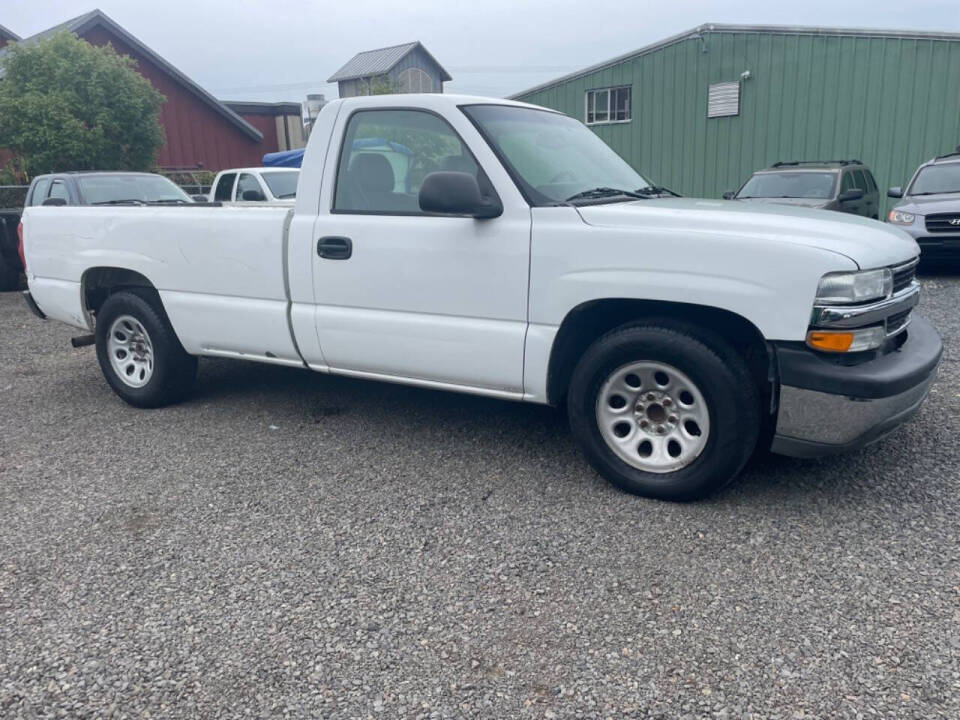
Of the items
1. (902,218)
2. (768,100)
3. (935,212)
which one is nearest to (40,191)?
(902,218)

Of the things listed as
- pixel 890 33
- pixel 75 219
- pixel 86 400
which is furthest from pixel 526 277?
pixel 890 33

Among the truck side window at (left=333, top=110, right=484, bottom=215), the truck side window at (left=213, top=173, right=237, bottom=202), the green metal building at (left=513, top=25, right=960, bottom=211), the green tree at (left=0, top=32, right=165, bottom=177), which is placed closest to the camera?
the truck side window at (left=333, top=110, right=484, bottom=215)

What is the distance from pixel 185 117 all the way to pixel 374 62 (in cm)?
1290

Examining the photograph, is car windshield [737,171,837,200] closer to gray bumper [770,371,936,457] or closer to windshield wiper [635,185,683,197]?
windshield wiper [635,185,683,197]

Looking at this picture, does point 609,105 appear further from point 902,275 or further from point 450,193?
point 450,193

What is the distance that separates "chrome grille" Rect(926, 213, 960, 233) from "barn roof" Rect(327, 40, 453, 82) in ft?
101

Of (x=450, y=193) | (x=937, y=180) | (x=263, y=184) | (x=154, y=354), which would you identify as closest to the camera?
(x=450, y=193)

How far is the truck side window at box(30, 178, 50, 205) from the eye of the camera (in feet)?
37.3

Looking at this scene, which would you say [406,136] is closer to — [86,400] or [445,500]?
[445,500]

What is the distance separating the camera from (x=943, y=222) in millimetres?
10516

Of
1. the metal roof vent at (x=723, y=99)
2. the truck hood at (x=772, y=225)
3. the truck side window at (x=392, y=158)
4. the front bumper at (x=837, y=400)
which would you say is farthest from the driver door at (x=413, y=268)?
the metal roof vent at (x=723, y=99)

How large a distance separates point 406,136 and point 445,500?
1.97m

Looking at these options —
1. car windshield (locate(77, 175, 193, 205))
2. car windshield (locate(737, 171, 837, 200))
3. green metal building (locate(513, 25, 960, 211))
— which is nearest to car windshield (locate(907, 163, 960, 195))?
car windshield (locate(737, 171, 837, 200))

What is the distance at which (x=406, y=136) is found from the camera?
434 cm
